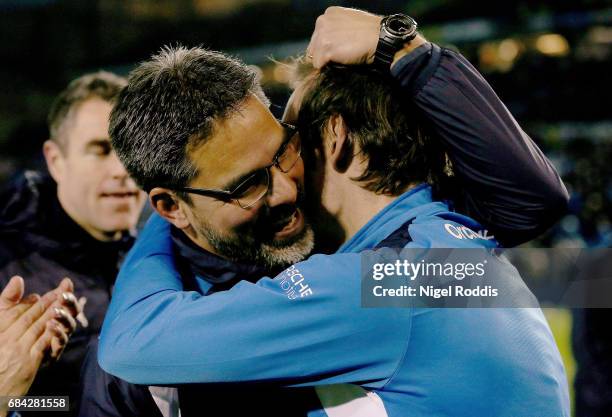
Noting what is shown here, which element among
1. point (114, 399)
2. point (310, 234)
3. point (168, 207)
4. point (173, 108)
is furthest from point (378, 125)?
point (114, 399)

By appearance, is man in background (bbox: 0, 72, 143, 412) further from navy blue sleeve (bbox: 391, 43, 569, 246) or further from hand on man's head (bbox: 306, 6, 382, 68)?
navy blue sleeve (bbox: 391, 43, 569, 246)

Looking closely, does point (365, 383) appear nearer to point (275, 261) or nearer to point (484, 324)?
point (484, 324)

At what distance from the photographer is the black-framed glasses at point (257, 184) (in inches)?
82.5

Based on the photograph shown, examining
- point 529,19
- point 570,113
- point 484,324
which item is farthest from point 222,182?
point 570,113

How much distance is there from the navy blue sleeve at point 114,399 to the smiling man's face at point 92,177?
1.30 metres

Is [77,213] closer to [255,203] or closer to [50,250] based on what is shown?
[50,250]

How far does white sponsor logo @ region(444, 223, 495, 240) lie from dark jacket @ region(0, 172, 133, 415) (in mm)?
1706

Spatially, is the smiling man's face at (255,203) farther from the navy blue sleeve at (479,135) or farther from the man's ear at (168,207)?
the navy blue sleeve at (479,135)

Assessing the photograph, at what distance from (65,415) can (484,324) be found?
4.87ft

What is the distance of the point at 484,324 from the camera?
69.8 inches

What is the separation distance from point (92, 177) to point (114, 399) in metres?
1.57

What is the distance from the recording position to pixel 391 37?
74.2 inches

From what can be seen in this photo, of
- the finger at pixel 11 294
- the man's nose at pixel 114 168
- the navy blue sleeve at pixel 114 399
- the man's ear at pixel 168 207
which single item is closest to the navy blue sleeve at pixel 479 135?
the man's ear at pixel 168 207

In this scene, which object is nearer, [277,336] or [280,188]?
[277,336]
